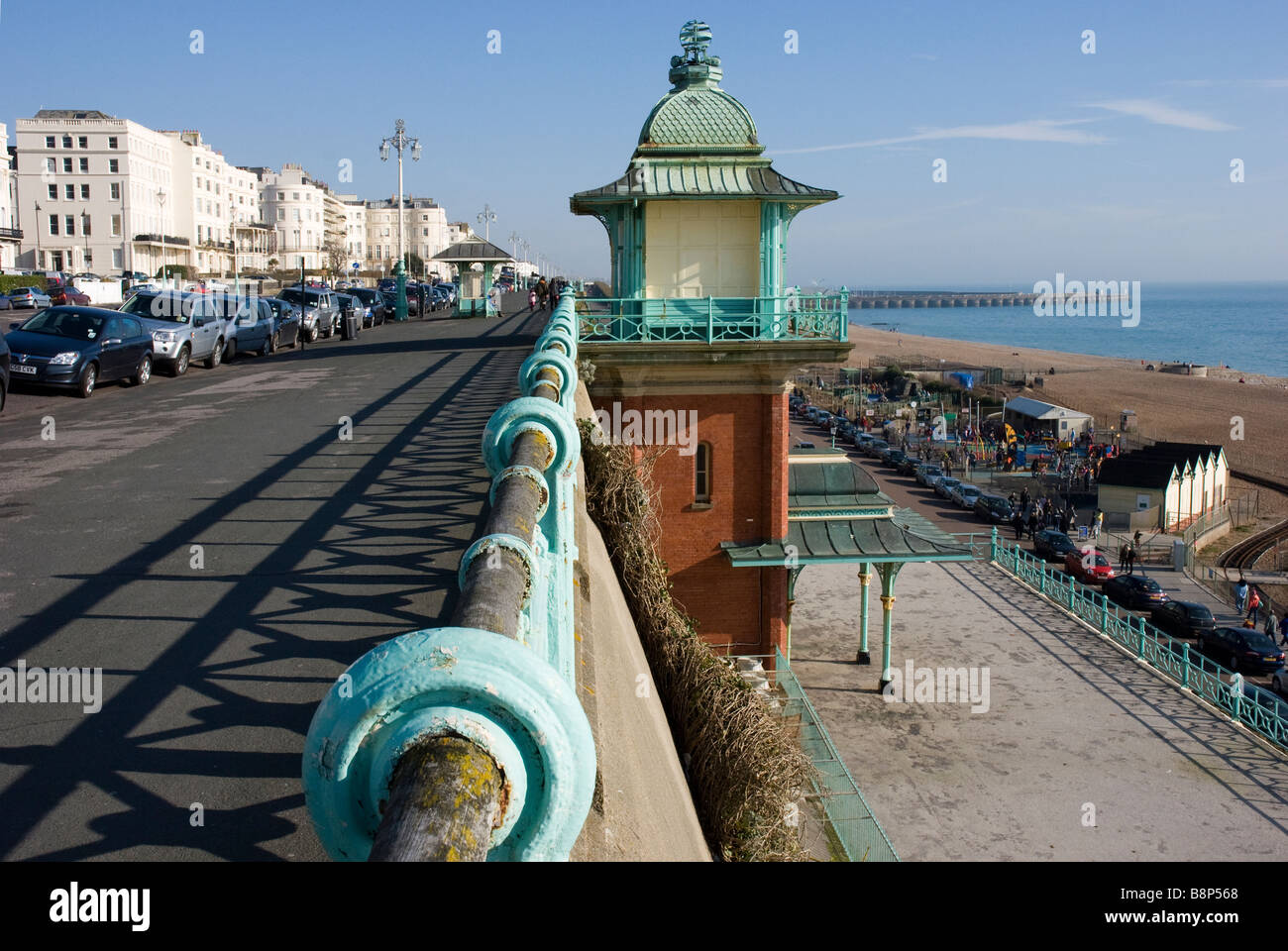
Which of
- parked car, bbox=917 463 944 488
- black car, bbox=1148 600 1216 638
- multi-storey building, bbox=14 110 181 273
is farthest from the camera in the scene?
multi-storey building, bbox=14 110 181 273

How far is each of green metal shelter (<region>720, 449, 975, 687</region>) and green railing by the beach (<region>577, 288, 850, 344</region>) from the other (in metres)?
3.66

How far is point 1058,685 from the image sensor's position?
2278cm

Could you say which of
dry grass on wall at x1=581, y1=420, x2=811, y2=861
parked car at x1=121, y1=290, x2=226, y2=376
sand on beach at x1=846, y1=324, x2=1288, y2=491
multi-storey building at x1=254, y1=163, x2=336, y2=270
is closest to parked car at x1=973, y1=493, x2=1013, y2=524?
sand on beach at x1=846, y1=324, x2=1288, y2=491

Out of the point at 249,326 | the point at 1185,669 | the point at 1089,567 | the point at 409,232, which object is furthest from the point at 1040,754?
the point at 409,232

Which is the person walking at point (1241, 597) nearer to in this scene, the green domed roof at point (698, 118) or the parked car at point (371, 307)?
the green domed roof at point (698, 118)

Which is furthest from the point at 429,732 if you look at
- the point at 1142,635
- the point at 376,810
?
the point at 1142,635

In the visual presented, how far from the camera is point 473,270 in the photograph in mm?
46625

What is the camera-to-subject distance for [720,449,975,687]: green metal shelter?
2119 centimetres

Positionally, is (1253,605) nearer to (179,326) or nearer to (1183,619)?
(1183,619)

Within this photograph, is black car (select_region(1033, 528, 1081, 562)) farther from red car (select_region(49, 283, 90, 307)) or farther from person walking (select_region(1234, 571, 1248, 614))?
red car (select_region(49, 283, 90, 307))

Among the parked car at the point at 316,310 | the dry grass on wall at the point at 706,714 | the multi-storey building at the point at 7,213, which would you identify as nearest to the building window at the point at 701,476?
the dry grass on wall at the point at 706,714

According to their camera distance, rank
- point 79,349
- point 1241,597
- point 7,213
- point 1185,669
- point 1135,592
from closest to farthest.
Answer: point 79,349 < point 1185,669 < point 1135,592 < point 1241,597 < point 7,213

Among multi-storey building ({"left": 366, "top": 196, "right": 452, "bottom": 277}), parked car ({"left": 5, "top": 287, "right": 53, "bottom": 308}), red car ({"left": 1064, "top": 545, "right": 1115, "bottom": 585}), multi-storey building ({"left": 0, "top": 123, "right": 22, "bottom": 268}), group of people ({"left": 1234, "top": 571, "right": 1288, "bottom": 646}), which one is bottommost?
group of people ({"left": 1234, "top": 571, "right": 1288, "bottom": 646})

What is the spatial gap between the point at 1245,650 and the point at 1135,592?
22.4 ft
